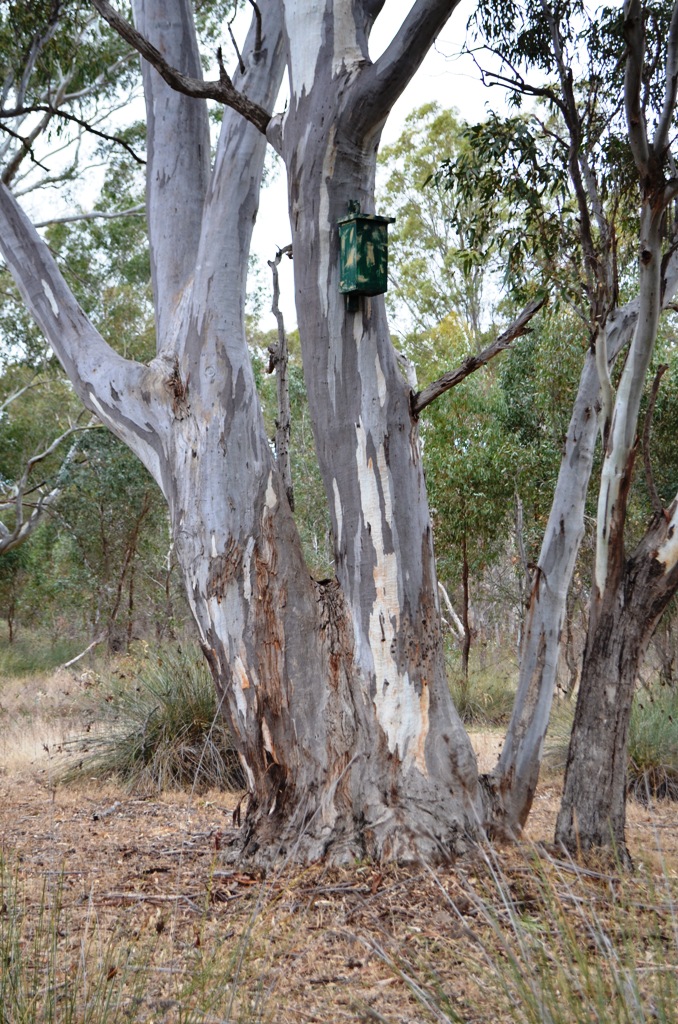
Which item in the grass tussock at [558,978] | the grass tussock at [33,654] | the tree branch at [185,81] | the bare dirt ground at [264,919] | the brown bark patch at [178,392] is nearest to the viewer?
the grass tussock at [558,978]

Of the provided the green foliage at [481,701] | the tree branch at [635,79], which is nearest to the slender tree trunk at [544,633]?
the tree branch at [635,79]

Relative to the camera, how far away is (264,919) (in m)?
3.32

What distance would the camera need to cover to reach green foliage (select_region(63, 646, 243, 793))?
6195mm

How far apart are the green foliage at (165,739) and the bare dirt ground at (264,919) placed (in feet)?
3.12

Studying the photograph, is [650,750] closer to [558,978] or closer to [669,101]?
[669,101]

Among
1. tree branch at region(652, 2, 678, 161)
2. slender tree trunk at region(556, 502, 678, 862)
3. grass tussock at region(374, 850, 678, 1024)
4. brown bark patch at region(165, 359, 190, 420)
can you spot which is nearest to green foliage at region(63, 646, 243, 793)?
brown bark patch at region(165, 359, 190, 420)

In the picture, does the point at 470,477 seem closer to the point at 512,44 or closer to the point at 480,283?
the point at 512,44

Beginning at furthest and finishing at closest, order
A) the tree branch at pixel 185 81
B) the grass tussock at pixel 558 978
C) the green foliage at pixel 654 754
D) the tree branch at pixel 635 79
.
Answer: the green foliage at pixel 654 754, the tree branch at pixel 185 81, the tree branch at pixel 635 79, the grass tussock at pixel 558 978

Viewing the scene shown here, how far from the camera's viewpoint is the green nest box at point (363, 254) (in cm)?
376

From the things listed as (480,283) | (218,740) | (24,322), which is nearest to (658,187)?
(218,740)

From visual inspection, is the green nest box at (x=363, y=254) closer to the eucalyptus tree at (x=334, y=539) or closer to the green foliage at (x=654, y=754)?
the eucalyptus tree at (x=334, y=539)

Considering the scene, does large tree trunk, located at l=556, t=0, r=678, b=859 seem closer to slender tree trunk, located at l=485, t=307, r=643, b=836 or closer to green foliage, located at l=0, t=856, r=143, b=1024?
slender tree trunk, located at l=485, t=307, r=643, b=836

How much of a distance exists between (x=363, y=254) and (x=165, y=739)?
388 centimetres

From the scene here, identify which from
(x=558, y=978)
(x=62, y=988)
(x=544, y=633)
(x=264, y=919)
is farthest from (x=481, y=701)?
(x=558, y=978)
